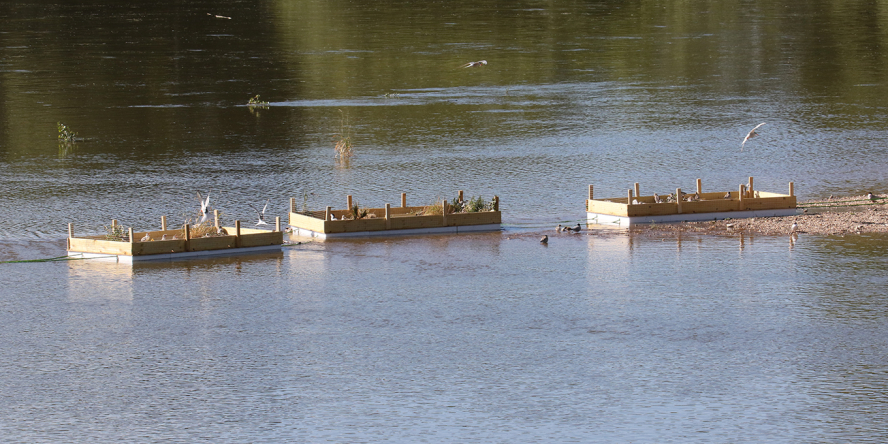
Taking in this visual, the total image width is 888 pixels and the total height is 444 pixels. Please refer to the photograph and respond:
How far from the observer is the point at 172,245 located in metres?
33.9

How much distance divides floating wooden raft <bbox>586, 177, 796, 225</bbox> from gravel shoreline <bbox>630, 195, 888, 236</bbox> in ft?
0.98

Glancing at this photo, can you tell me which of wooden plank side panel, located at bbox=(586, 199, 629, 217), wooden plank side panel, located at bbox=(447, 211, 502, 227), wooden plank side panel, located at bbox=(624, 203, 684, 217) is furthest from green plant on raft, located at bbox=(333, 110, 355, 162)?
wooden plank side panel, located at bbox=(624, 203, 684, 217)

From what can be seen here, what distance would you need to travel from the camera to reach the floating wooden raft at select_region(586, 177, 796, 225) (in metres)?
38.2

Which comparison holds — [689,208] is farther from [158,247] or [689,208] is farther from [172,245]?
[158,247]

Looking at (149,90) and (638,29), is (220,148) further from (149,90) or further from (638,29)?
(638,29)

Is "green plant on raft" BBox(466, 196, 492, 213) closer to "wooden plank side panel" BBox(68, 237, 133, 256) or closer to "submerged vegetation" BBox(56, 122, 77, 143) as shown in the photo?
"wooden plank side panel" BBox(68, 237, 133, 256)

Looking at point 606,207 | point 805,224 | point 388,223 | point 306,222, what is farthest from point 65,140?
point 805,224

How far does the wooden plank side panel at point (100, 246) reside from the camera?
33.4 m

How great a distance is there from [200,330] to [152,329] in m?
1.17

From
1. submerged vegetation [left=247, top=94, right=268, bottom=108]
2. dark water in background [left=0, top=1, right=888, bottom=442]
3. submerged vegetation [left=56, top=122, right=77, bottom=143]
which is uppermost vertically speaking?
submerged vegetation [left=247, top=94, right=268, bottom=108]

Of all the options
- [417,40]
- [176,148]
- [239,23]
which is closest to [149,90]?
[176,148]

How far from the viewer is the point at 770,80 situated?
3275 inches

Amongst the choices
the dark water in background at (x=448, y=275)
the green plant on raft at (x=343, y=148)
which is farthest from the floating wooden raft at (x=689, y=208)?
the green plant on raft at (x=343, y=148)

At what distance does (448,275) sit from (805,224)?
13175 mm
